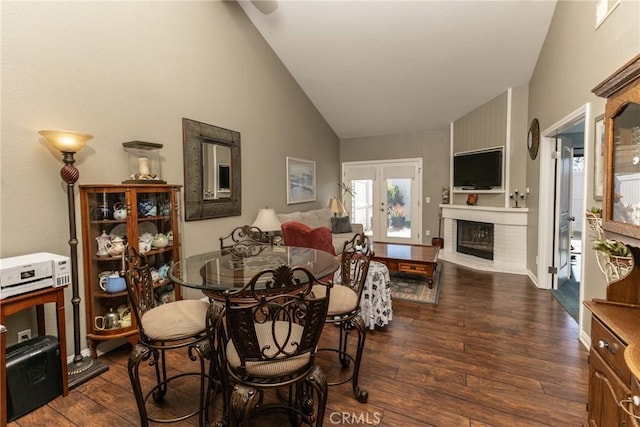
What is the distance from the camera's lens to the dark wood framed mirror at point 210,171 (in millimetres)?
3451

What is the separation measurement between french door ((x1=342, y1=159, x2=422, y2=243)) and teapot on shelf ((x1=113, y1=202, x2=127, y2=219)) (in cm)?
533

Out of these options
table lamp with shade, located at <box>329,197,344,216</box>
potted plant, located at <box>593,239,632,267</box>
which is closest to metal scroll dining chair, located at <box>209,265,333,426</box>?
potted plant, located at <box>593,239,632,267</box>

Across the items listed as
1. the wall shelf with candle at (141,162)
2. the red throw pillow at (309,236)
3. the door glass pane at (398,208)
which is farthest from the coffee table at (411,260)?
the wall shelf with candle at (141,162)

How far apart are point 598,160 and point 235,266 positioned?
9.64ft

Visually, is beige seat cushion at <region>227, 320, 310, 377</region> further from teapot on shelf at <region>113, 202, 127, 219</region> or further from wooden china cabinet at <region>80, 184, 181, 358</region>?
teapot on shelf at <region>113, 202, 127, 219</region>

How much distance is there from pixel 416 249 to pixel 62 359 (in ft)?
13.8

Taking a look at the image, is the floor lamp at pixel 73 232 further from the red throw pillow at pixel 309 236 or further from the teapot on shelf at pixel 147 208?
the red throw pillow at pixel 309 236

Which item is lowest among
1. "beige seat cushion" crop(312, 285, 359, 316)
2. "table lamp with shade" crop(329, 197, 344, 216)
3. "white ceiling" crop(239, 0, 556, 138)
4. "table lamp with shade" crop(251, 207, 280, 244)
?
"beige seat cushion" crop(312, 285, 359, 316)

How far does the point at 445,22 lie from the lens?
377 cm

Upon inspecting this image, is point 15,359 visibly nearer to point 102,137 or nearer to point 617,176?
point 102,137

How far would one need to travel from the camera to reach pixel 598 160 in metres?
2.50

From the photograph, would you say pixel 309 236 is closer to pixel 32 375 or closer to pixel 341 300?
pixel 341 300

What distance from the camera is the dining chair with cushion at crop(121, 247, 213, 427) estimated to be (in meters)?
1.68

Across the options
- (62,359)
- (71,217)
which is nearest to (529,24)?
(71,217)
